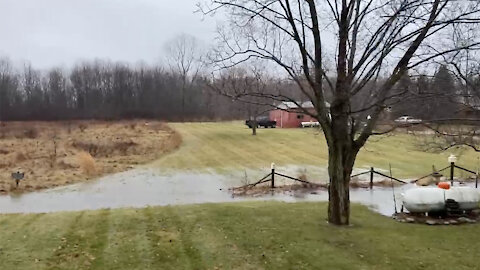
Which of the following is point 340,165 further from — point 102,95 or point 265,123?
point 102,95

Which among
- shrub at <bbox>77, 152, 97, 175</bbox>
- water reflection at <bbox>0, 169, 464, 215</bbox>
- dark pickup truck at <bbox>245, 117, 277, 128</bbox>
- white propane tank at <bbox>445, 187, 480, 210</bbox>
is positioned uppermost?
dark pickup truck at <bbox>245, 117, 277, 128</bbox>

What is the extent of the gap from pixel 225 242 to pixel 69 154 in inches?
902

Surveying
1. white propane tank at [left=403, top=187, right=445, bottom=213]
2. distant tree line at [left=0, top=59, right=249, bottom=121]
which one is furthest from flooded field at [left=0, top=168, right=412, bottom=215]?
distant tree line at [left=0, top=59, right=249, bottom=121]

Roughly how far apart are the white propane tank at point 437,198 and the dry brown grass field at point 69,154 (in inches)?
573

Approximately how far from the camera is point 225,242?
24.5 feet

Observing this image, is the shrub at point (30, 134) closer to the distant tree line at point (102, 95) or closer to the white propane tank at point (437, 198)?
the distant tree line at point (102, 95)

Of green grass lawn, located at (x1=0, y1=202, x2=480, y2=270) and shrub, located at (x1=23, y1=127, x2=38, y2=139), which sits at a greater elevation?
shrub, located at (x1=23, y1=127, x2=38, y2=139)

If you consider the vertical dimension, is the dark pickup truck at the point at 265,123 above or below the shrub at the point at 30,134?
above

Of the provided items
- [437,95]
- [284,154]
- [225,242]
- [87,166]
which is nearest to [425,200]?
[437,95]

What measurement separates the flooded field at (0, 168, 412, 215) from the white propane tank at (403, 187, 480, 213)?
147 centimetres

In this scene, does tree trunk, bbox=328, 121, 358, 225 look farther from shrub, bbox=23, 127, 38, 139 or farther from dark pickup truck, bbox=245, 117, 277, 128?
dark pickup truck, bbox=245, 117, 277, 128

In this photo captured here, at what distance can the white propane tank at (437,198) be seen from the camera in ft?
34.5

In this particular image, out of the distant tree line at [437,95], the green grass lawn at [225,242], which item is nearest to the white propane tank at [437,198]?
the green grass lawn at [225,242]

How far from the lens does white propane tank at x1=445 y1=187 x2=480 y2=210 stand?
1062 cm
